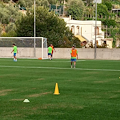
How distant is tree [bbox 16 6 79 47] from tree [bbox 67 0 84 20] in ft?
206

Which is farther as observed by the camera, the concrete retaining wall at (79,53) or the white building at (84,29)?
the white building at (84,29)

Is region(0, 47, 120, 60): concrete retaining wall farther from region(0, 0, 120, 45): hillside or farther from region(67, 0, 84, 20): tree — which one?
region(67, 0, 84, 20): tree

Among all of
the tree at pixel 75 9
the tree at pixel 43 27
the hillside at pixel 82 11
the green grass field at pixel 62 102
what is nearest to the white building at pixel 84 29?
the hillside at pixel 82 11

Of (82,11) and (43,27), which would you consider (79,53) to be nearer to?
(43,27)

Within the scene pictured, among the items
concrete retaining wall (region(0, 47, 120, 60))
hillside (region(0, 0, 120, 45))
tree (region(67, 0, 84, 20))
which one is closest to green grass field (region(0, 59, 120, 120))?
concrete retaining wall (region(0, 47, 120, 60))

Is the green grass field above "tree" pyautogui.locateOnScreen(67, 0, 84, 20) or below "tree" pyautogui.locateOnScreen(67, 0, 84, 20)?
below

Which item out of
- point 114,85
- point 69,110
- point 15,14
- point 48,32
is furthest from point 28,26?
point 69,110

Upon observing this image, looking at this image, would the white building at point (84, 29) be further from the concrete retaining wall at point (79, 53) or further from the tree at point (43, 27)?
the concrete retaining wall at point (79, 53)

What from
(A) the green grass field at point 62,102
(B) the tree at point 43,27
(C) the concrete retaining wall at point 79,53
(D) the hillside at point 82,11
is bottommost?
(A) the green grass field at point 62,102

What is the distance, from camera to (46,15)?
236ft

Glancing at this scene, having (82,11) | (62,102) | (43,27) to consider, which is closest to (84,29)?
(82,11)

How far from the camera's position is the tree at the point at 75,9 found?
135 metres

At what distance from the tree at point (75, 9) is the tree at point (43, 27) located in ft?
206

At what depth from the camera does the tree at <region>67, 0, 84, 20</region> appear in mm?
135000
